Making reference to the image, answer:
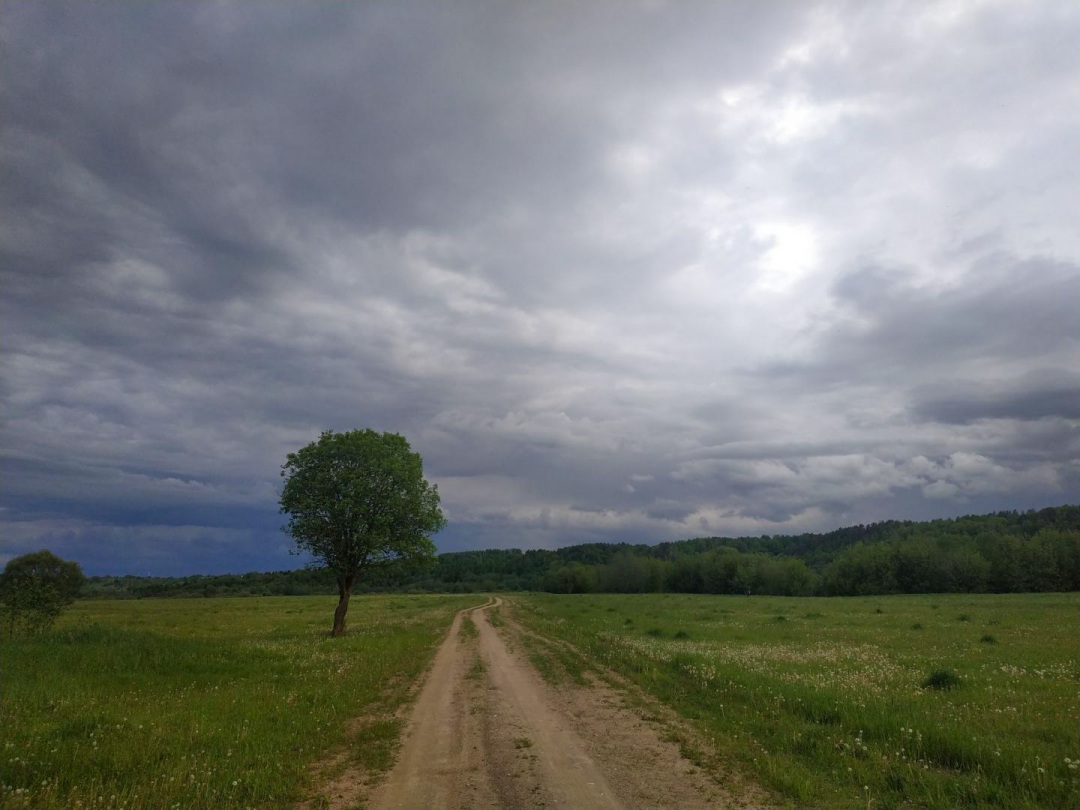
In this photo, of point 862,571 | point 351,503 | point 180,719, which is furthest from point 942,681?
point 862,571

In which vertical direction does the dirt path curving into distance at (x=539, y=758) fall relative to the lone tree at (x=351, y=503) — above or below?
below

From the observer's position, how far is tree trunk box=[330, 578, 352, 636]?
33.4 meters

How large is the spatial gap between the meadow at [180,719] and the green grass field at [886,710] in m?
7.95

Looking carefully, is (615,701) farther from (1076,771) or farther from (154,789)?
(154,789)

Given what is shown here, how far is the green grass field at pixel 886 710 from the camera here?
348 inches

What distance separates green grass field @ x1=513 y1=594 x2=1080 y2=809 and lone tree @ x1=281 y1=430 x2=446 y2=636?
14944mm

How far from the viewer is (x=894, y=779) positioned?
9.20m

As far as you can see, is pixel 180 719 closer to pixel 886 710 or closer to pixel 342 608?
pixel 886 710

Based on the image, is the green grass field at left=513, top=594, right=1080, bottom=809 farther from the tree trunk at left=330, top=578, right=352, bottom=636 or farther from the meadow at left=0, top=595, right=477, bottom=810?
the tree trunk at left=330, top=578, right=352, bottom=636

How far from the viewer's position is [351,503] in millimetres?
34438

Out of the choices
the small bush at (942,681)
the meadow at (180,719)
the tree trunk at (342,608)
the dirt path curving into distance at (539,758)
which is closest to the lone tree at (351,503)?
the tree trunk at (342,608)

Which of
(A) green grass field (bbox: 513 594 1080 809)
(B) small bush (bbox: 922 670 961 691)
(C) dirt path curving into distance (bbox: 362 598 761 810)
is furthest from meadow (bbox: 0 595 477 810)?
(B) small bush (bbox: 922 670 961 691)

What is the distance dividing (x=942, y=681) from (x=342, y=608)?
1235 inches

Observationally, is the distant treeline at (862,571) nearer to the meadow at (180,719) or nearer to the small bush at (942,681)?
the meadow at (180,719)
